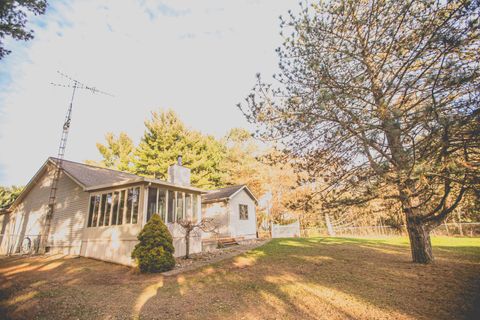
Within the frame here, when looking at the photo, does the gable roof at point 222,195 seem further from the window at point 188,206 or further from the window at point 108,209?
the window at point 108,209

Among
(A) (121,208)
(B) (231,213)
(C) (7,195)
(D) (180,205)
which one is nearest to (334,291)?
(D) (180,205)

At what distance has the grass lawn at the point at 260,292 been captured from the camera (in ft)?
13.8

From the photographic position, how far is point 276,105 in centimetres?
620

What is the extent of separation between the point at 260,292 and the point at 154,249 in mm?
4548

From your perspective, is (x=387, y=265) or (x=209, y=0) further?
(x=209, y=0)

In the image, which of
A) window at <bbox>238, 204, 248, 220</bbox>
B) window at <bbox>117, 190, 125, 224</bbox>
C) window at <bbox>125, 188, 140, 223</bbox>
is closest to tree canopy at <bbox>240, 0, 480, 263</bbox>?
window at <bbox>125, 188, 140, 223</bbox>

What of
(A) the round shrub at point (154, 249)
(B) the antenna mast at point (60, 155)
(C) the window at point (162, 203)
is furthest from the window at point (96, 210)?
(A) the round shrub at point (154, 249)

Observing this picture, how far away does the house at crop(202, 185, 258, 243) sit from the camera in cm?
1681

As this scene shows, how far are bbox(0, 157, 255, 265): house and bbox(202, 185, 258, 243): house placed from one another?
15.3 feet

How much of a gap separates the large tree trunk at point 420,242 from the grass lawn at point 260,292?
33 cm

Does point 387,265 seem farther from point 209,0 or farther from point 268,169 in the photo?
point 268,169

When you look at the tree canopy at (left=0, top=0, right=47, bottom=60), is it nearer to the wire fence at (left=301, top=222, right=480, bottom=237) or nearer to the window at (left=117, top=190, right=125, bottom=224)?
the window at (left=117, top=190, right=125, bottom=224)

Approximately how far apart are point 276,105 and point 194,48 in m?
9.75

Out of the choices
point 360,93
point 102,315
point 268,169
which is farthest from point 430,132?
point 268,169
